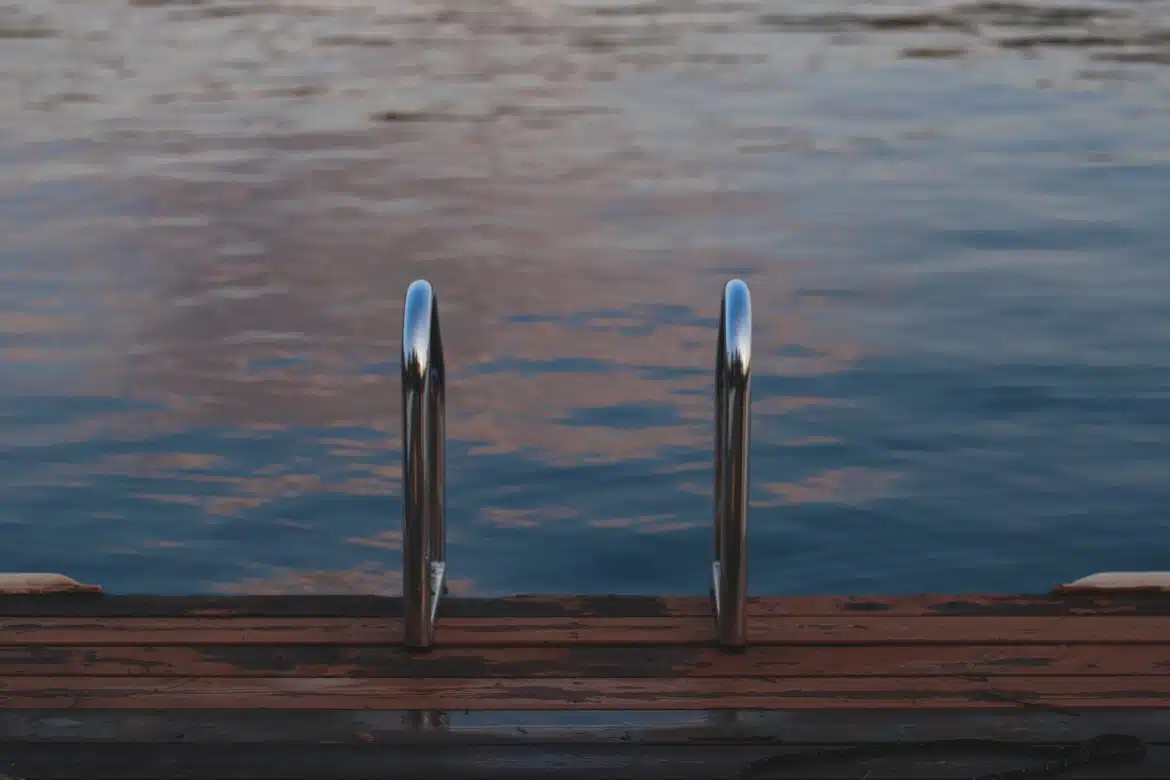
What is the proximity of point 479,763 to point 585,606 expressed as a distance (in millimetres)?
1098

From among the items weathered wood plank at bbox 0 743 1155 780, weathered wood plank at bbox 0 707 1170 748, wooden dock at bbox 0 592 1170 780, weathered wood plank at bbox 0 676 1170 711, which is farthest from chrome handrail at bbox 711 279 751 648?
weathered wood plank at bbox 0 743 1155 780

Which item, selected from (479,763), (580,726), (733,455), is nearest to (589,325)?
(733,455)

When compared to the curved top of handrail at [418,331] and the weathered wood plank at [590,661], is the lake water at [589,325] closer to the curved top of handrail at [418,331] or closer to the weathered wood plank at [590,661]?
the weathered wood plank at [590,661]

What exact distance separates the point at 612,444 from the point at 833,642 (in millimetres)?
5829

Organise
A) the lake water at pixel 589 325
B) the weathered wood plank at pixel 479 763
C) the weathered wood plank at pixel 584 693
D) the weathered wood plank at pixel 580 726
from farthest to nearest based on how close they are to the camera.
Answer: the lake water at pixel 589 325, the weathered wood plank at pixel 584 693, the weathered wood plank at pixel 580 726, the weathered wood plank at pixel 479 763

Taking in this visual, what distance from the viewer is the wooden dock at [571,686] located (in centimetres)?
399

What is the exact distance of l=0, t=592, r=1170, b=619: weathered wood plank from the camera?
197 inches

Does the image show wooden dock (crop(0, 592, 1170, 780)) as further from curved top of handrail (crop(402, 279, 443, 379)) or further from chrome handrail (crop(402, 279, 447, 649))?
curved top of handrail (crop(402, 279, 443, 379))

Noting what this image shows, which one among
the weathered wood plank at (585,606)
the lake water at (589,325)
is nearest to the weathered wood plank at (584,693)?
the weathered wood plank at (585,606)

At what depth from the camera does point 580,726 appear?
164 inches

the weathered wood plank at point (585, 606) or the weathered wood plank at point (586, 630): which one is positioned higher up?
the weathered wood plank at point (586, 630)

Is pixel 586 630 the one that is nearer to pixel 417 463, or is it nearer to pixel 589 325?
pixel 417 463

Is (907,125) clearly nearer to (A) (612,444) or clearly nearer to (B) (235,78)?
(B) (235,78)

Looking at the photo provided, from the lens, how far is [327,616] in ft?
16.4
